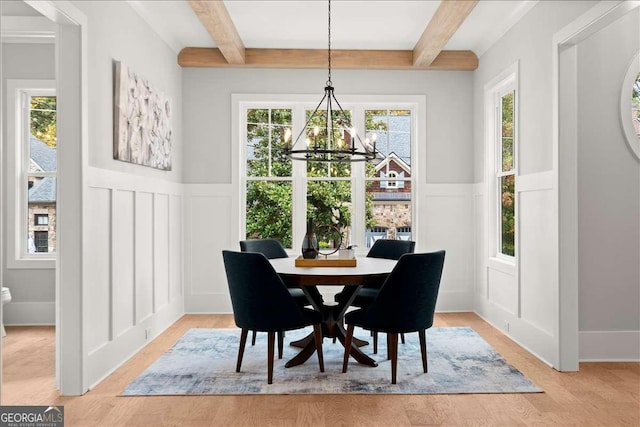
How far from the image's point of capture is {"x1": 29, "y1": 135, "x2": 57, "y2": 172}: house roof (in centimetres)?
517

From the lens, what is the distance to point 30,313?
5020 mm

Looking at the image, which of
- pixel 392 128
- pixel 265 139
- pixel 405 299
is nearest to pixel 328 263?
pixel 405 299

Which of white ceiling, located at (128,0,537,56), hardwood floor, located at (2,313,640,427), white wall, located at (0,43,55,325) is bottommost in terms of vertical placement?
hardwood floor, located at (2,313,640,427)

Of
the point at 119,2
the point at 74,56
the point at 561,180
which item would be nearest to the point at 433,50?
the point at 561,180

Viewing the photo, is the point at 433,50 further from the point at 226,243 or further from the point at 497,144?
the point at 226,243

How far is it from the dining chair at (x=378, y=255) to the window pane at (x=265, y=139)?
161 centimetres

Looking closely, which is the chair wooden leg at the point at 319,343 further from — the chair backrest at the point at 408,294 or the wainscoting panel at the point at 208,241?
the wainscoting panel at the point at 208,241

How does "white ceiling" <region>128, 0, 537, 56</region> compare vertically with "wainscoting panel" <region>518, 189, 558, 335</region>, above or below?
above

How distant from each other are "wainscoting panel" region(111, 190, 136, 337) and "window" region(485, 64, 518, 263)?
10.6 ft

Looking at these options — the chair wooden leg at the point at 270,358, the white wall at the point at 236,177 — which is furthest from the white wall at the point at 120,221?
the chair wooden leg at the point at 270,358

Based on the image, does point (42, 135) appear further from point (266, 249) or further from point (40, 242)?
point (266, 249)

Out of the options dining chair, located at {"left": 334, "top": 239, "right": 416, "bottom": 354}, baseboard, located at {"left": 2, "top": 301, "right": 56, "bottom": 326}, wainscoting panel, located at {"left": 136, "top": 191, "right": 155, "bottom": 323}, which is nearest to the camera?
dining chair, located at {"left": 334, "top": 239, "right": 416, "bottom": 354}

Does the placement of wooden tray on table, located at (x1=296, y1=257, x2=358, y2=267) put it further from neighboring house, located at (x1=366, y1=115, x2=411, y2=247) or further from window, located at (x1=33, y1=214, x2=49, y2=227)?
window, located at (x1=33, y1=214, x2=49, y2=227)

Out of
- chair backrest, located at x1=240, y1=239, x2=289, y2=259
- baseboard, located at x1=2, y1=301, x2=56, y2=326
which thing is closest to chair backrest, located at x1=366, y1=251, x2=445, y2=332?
chair backrest, located at x1=240, y1=239, x2=289, y2=259
